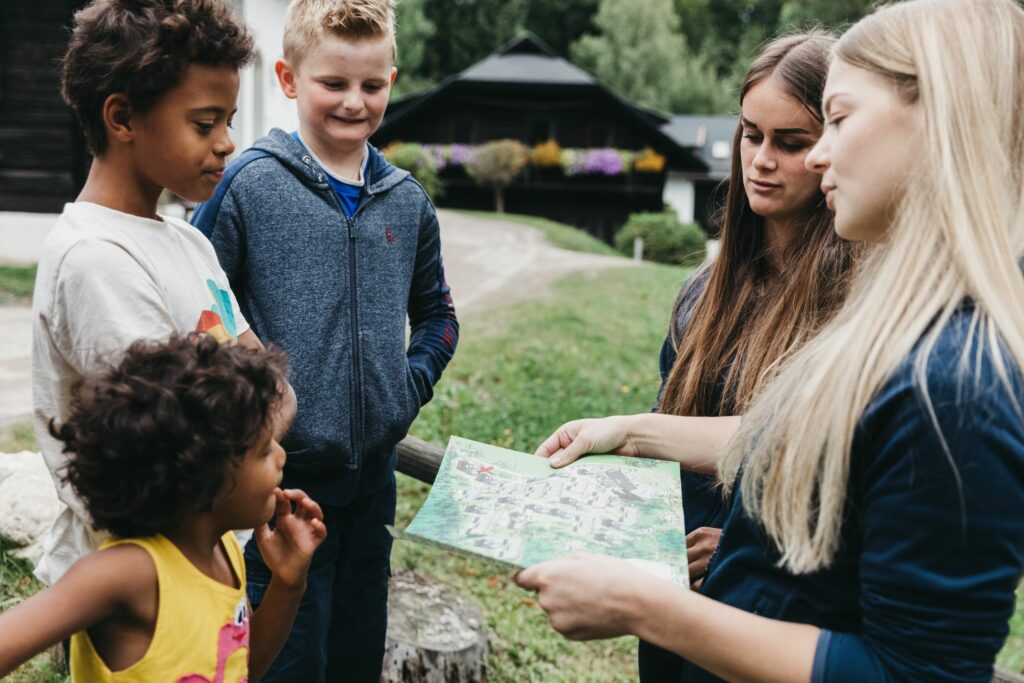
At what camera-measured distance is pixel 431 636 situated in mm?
3254

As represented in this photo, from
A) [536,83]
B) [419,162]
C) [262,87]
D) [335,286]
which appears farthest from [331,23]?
[536,83]

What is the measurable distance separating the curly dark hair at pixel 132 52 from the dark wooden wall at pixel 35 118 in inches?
425

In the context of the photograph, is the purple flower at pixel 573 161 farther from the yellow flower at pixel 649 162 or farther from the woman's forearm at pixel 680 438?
the woman's forearm at pixel 680 438

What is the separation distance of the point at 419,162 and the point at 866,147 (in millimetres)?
→ 24703

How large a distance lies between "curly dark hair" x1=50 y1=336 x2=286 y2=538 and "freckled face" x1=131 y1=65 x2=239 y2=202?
0.42m

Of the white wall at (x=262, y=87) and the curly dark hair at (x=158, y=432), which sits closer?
the curly dark hair at (x=158, y=432)

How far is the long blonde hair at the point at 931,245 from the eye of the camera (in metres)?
1.14

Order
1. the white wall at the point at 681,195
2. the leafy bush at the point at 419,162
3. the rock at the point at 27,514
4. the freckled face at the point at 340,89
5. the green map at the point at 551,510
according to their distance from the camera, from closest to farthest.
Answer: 1. the green map at the point at 551,510
2. the freckled face at the point at 340,89
3. the rock at the point at 27,514
4. the leafy bush at the point at 419,162
5. the white wall at the point at 681,195

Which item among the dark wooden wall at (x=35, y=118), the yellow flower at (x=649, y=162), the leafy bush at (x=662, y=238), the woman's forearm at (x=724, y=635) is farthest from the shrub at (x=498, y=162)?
the woman's forearm at (x=724, y=635)

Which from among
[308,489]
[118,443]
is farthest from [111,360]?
[308,489]

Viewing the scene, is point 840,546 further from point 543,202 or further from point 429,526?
point 543,202

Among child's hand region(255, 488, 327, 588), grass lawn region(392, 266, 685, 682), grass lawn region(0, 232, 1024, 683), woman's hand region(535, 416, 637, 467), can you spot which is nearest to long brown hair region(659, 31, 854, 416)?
woman's hand region(535, 416, 637, 467)

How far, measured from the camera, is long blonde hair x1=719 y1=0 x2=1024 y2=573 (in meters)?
1.14

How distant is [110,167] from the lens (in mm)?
1702
